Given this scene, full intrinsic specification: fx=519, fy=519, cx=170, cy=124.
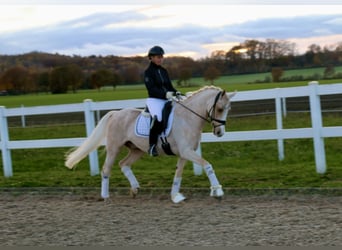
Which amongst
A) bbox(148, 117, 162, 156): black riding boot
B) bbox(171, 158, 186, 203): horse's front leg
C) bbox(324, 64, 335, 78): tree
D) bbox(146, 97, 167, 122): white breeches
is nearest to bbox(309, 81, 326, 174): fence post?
bbox(171, 158, 186, 203): horse's front leg

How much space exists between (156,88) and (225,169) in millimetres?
3529

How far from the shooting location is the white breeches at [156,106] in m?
8.55

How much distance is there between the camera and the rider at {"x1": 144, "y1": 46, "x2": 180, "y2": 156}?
27.8 ft

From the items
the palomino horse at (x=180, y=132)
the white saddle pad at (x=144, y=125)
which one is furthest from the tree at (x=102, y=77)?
the white saddle pad at (x=144, y=125)

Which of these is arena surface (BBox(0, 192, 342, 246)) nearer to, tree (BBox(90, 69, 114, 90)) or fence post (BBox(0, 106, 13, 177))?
fence post (BBox(0, 106, 13, 177))

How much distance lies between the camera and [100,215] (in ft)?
24.9

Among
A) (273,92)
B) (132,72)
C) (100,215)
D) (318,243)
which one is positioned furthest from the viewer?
(132,72)

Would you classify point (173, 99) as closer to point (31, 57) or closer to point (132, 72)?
point (132, 72)

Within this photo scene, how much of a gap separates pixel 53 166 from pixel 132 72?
6.97 metres

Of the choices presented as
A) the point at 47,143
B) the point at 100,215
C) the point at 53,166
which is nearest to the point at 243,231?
the point at 100,215

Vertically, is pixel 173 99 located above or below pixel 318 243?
above

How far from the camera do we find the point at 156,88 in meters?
Result: 8.51

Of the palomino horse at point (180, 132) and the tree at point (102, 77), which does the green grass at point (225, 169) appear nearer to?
the palomino horse at point (180, 132)

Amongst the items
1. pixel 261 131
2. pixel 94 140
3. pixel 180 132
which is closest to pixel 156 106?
pixel 180 132
